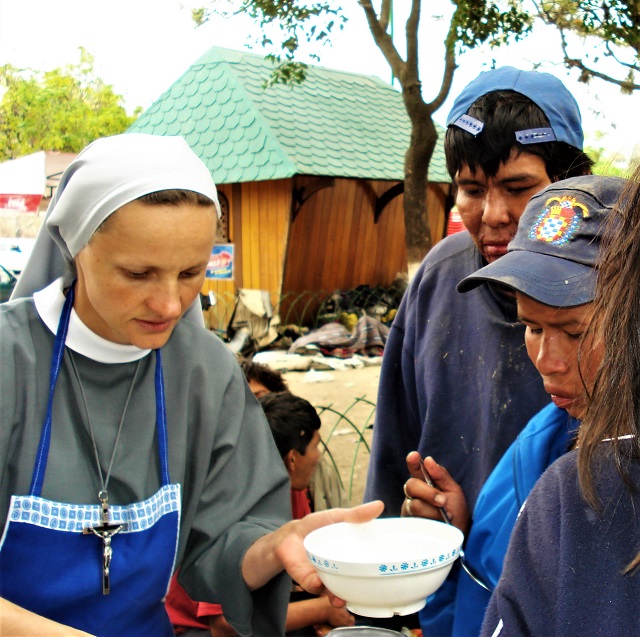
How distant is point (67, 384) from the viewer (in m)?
1.73

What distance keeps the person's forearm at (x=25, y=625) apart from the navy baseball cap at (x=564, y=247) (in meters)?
1.09

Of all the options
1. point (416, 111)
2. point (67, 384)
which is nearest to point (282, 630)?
point (67, 384)

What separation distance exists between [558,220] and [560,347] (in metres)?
0.25

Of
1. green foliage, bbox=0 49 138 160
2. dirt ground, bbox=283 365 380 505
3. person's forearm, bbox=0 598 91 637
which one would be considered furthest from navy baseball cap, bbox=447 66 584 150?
green foliage, bbox=0 49 138 160

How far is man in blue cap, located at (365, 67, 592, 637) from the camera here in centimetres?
198

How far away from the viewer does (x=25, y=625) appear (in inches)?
57.5

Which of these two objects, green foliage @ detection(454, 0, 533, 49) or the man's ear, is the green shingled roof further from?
the man's ear

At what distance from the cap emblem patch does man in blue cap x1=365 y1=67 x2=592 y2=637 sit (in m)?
0.44

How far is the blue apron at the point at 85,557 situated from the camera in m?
1.58

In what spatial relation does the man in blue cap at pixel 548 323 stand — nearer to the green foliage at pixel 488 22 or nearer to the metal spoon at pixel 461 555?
the metal spoon at pixel 461 555

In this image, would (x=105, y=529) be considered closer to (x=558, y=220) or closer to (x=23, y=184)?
(x=558, y=220)

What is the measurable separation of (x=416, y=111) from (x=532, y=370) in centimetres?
529

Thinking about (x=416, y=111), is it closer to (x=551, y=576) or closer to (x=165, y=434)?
(x=165, y=434)

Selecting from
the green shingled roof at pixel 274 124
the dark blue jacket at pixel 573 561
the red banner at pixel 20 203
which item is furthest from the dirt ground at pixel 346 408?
the red banner at pixel 20 203
